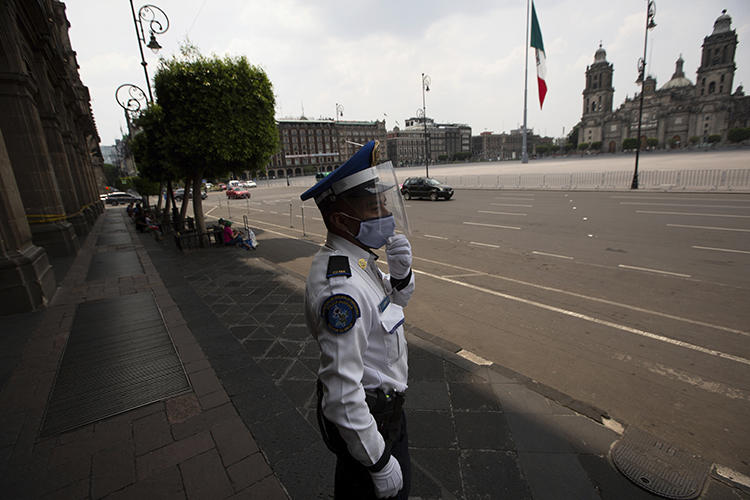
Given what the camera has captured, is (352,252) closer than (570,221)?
Yes

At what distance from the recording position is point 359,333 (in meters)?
1.37

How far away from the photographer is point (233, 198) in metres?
34.7

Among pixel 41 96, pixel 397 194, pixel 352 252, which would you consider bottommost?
pixel 352 252

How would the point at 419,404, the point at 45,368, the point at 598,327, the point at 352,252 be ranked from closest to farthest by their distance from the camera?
the point at 352,252, the point at 419,404, the point at 45,368, the point at 598,327

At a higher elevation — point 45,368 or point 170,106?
point 170,106

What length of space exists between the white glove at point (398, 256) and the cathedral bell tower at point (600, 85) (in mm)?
120773

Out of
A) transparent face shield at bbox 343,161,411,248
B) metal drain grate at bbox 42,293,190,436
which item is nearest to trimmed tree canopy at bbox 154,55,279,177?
metal drain grate at bbox 42,293,190,436

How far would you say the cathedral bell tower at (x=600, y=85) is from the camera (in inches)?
3821

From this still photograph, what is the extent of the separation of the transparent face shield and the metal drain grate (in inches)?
117

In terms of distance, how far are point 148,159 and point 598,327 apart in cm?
1191

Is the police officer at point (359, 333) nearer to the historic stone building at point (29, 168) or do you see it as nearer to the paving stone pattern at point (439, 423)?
the paving stone pattern at point (439, 423)

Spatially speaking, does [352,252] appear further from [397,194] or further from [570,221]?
[570,221]

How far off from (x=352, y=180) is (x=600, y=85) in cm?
12588

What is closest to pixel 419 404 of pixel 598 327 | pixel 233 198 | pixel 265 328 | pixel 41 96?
pixel 265 328
